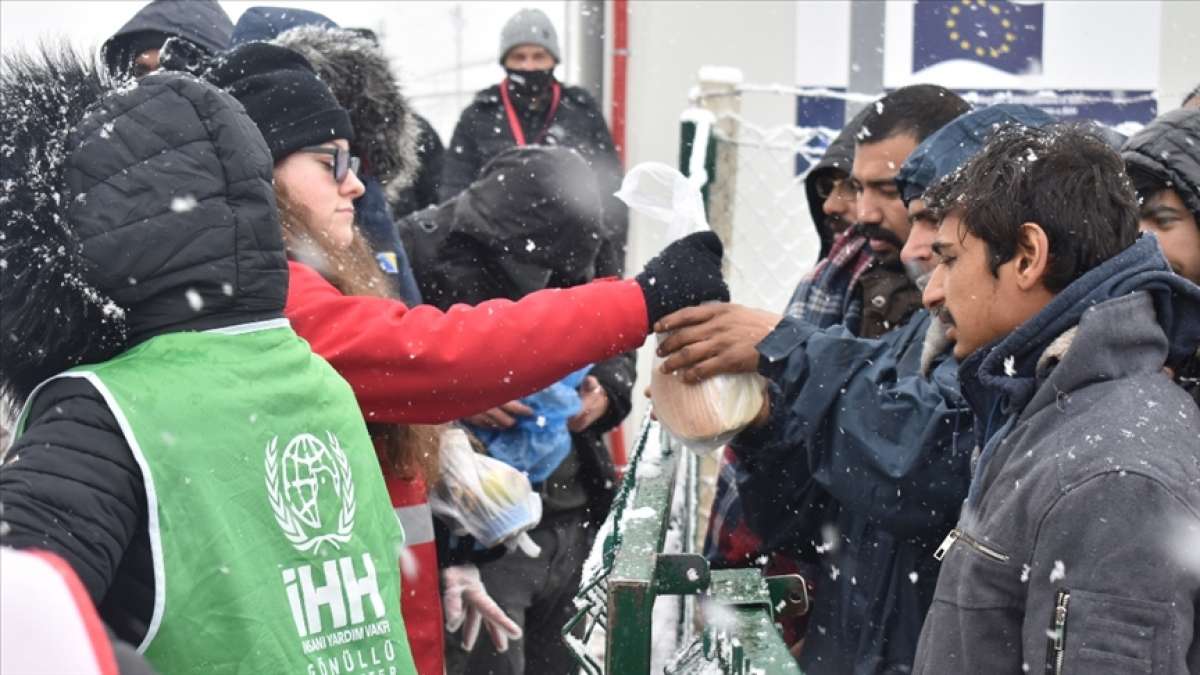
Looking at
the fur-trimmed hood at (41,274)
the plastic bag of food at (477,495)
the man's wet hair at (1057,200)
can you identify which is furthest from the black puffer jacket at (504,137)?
the fur-trimmed hood at (41,274)

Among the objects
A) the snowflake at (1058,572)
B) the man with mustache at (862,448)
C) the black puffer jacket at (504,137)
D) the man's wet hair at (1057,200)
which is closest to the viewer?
the snowflake at (1058,572)

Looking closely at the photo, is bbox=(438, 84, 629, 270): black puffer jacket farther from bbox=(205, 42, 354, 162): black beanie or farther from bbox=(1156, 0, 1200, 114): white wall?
bbox=(205, 42, 354, 162): black beanie

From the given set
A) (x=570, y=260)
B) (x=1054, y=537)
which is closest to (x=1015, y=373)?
(x=1054, y=537)

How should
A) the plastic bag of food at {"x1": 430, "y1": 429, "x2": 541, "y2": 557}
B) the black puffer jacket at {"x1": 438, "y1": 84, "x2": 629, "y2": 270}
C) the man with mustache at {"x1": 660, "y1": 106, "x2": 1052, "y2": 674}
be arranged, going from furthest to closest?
the black puffer jacket at {"x1": 438, "y1": 84, "x2": 629, "y2": 270}, the plastic bag of food at {"x1": 430, "y1": 429, "x2": 541, "y2": 557}, the man with mustache at {"x1": 660, "y1": 106, "x2": 1052, "y2": 674}

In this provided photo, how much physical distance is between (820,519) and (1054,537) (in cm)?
119

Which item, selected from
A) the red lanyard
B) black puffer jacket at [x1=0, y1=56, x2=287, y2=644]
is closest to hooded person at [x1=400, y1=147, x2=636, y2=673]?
black puffer jacket at [x1=0, y1=56, x2=287, y2=644]

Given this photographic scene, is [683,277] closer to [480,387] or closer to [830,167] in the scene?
[480,387]

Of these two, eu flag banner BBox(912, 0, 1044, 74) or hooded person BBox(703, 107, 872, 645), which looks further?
eu flag banner BBox(912, 0, 1044, 74)

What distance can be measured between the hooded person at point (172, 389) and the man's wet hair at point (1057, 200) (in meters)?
0.99

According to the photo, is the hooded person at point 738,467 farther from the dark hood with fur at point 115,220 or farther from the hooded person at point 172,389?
the dark hood with fur at point 115,220

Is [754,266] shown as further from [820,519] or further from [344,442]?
[344,442]

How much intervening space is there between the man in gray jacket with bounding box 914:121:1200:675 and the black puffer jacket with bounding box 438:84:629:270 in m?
4.14

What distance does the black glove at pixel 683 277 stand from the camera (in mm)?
2842

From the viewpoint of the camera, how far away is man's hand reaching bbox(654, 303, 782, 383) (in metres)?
2.85
